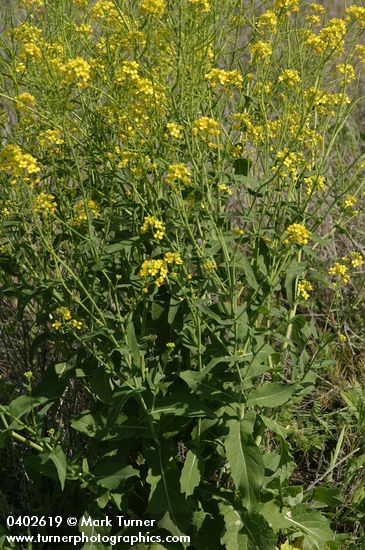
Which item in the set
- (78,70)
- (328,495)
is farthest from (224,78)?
(328,495)

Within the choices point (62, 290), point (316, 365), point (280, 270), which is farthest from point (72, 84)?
point (316, 365)

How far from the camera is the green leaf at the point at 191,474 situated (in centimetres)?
297

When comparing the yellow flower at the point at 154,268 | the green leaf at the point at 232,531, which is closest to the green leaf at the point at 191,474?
the green leaf at the point at 232,531

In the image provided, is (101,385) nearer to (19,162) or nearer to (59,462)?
(59,462)

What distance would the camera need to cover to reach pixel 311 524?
345cm

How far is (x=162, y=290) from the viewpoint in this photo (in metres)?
3.28

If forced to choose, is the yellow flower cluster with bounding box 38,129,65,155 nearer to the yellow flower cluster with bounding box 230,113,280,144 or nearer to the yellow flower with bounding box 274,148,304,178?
the yellow flower cluster with bounding box 230,113,280,144

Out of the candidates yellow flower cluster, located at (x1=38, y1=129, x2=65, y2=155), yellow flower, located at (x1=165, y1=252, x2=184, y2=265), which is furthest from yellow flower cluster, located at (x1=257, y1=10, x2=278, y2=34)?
yellow flower, located at (x1=165, y1=252, x2=184, y2=265)

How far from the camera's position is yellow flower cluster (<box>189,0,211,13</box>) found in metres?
3.01

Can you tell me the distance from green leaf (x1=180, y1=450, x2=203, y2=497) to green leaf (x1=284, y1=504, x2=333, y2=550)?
0.68 metres

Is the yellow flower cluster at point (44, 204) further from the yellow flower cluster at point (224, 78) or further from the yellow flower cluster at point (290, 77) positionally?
the yellow flower cluster at point (290, 77)

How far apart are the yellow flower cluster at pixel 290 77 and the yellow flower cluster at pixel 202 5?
0.44 m

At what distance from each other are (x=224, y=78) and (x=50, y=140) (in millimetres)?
775

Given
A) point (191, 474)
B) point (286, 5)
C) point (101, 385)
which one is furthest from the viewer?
point (286, 5)
